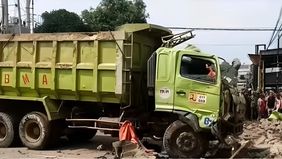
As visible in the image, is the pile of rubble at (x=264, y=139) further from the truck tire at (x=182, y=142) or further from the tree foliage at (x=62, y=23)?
the tree foliage at (x=62, y=23)

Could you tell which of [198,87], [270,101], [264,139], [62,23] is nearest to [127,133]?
[198,87]

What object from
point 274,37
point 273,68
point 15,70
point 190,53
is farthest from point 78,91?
point 273,68

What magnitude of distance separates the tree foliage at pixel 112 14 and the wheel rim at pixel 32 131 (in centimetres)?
2189

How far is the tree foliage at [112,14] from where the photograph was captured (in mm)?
34469

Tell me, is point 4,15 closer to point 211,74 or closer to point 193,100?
point 193,100

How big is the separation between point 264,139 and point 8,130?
6607mm

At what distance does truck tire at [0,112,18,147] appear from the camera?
12.8m

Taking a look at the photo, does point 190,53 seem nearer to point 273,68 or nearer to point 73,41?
point 73,41

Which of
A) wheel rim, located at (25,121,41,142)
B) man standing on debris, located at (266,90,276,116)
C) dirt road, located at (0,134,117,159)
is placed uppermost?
man standing on debris, located at (266,90,276,116)

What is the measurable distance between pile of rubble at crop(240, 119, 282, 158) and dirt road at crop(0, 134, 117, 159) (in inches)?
128

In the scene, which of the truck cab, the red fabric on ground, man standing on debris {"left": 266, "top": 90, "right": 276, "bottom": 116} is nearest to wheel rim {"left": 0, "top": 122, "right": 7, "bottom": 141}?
the red fabric on ground

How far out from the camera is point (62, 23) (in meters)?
34.1

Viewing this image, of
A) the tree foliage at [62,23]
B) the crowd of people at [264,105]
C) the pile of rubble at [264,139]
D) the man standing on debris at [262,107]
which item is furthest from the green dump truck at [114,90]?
the tree foliage at [62,23]

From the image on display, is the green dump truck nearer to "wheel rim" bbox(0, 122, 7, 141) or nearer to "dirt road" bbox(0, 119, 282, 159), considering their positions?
"wheel rim" bbox(0, 122, 7, 141)
